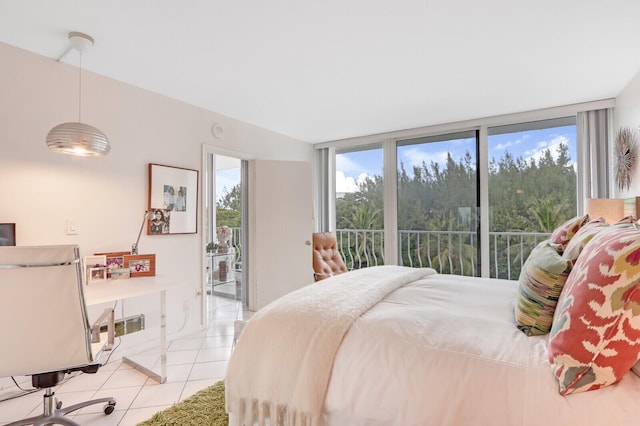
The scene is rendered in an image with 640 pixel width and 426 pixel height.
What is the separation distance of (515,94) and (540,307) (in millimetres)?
2690

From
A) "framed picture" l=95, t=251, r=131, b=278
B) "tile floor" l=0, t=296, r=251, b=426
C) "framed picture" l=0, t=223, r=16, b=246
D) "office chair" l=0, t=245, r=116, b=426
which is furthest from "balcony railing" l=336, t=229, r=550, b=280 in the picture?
"framed picture" l=0, t=223, r=16, b=246

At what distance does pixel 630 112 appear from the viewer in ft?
9.21

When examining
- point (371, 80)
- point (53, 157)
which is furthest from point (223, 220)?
point (371, 80)

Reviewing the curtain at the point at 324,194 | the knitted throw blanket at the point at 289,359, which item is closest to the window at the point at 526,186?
the curtain at the point at 324,194

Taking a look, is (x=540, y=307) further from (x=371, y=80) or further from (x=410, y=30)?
(x=371, y=80)

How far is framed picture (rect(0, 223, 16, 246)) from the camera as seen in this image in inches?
83.7

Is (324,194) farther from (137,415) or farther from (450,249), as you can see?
(137,415)

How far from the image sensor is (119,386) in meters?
2.31

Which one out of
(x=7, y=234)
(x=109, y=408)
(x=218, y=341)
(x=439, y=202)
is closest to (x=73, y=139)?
(x=7, y=234)

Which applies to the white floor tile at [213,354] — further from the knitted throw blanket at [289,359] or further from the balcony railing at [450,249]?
the balcony railing at [450,249]

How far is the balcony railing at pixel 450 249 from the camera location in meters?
3.92

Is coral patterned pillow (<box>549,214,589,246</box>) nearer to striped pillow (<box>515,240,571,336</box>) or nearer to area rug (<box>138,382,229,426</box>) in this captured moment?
striped pillow (<box>515,240,571,336</box>)

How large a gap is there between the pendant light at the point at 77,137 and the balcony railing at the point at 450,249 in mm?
3624

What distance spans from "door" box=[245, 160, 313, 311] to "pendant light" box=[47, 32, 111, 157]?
2120mm
